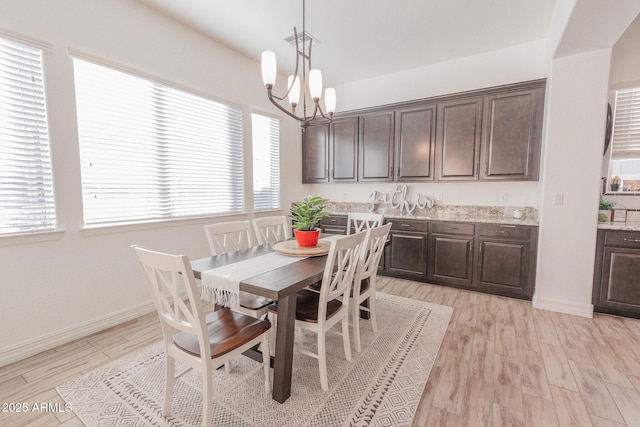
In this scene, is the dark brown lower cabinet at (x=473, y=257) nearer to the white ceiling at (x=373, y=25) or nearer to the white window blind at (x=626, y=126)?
the white window blind at (x=626, y=126)

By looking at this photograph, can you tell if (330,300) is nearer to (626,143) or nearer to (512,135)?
(512,135)

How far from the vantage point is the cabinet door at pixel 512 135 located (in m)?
3.18

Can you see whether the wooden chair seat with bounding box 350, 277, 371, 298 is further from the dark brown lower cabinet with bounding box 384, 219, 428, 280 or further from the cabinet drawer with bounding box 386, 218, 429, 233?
the cabinet drawer with bounding box 386, 218, 429, 233

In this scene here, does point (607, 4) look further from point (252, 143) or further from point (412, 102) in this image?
point (252, 143)

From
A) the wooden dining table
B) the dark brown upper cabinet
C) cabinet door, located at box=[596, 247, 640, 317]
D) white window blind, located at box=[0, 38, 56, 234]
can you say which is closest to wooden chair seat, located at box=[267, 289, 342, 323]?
the wooden dining table

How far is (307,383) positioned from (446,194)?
3199mm

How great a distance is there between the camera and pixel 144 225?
9.31 feet

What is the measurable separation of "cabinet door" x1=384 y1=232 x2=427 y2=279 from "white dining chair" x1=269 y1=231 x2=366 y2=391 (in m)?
2.02

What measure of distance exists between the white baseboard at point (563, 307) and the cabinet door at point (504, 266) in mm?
134

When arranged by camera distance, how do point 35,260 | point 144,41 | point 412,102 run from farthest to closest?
point 412,102 < point 144,41 < point 35,260

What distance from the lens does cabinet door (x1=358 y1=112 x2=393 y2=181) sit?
13.4 ft

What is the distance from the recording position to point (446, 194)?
4.06 meters

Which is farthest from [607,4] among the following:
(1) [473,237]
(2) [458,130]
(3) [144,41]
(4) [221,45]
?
(3) [144,41]

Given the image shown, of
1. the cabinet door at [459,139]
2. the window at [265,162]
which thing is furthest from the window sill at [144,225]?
the cabinet door at [459,139]
